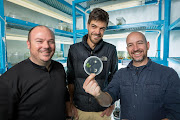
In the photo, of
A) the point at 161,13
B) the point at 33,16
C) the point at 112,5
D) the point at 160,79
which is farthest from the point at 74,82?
the point at 161,13

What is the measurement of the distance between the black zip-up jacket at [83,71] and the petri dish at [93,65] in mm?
258

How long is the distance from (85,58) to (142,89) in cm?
71

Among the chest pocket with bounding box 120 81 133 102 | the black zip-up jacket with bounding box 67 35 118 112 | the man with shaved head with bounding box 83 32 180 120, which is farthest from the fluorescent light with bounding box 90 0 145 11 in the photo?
the chest pocket with bounding box 120 81 133 102

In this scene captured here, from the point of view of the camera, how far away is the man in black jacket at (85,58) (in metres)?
1.26

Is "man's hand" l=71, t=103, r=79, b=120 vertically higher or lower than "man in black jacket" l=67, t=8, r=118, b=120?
lower

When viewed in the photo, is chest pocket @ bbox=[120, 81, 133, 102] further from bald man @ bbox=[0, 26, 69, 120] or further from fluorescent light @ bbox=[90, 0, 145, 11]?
fluorescent light @ bbox=[90, 0, 145, 11]

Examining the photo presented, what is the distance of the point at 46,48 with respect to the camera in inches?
37.3

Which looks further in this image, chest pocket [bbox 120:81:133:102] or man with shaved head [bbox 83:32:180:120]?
chest pocket [bbox 120:81:133:102]

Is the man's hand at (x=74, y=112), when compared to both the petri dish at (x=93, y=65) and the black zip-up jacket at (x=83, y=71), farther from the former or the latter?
the petri dish at (x=93, y=65)

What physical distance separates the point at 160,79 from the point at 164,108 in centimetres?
25

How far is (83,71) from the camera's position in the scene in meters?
1.31

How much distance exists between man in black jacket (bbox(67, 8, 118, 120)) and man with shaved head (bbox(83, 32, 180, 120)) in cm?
27

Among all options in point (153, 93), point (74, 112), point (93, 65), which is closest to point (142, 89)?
point (153, 93)

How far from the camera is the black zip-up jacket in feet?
4.10
